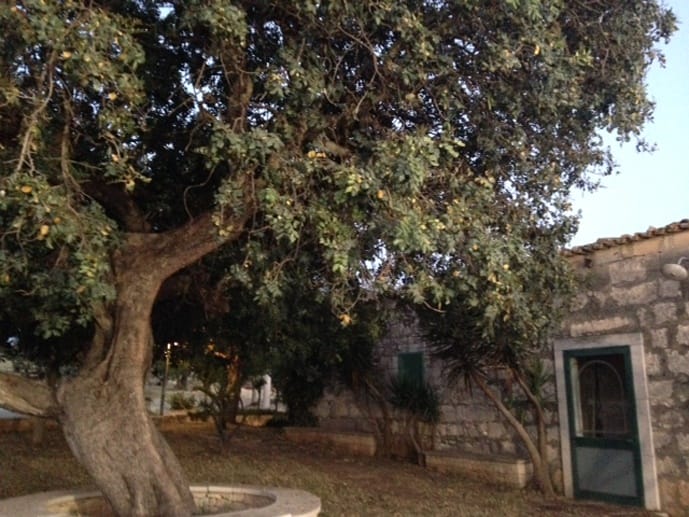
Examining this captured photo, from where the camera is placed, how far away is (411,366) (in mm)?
12977

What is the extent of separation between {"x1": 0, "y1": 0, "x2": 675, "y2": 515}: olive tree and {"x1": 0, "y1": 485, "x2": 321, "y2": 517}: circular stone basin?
29.8 inches

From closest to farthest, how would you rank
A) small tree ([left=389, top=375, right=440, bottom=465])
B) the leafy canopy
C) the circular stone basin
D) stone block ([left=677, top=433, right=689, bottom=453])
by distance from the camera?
the leafy canopy, the circular stone basin, stone block ([left=677, top=433, right=689, bottom=453]), small tree ([left=389, top=375, right=440, bottom=465])

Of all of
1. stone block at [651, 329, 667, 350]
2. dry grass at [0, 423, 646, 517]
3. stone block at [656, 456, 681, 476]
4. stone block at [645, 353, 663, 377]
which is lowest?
dry grass at [0, 423, 646, 517]

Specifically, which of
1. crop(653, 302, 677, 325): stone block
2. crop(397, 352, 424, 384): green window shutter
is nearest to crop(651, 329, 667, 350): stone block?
crop(653, 302, 677, 325): stone block

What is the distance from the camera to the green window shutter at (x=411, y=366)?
12766 millimetres

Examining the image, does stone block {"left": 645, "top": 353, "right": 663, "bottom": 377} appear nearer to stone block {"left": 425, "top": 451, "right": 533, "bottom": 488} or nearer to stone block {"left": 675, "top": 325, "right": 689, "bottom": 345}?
stone block {"left": 675, "top": 325, "right": 689, "bottom": 345}

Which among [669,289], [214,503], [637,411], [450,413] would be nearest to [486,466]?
[450,413]

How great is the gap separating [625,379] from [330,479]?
13.9 feet

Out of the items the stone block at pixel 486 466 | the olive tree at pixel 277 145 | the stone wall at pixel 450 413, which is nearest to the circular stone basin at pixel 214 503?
the olive tree at pixel 277 145

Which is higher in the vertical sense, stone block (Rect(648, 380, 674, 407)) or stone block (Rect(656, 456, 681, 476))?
stone block (Rect(648, 380, 674, 407))

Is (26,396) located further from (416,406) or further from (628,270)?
(416,406)

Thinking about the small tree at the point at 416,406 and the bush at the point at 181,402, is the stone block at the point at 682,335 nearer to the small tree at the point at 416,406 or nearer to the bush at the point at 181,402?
the small tree at the point at 416,406

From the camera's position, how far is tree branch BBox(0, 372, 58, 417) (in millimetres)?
6027

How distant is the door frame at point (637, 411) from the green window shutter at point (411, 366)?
343 centimetres
